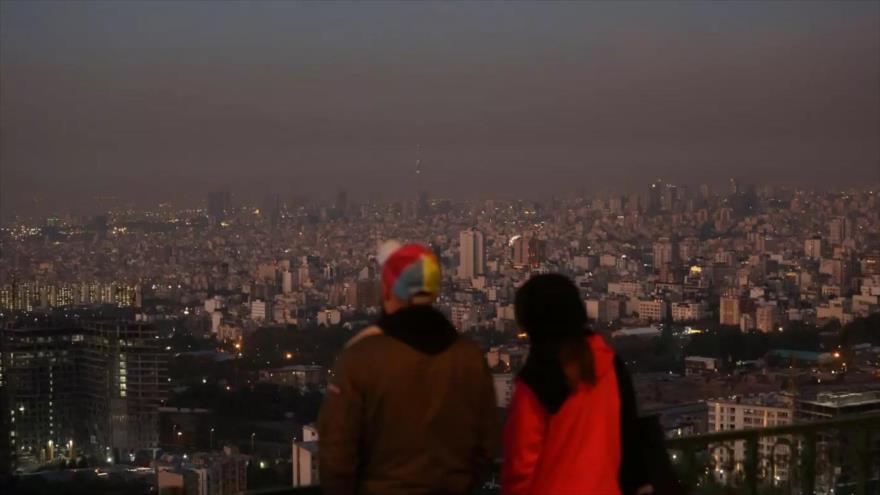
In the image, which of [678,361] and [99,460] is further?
[678,361]

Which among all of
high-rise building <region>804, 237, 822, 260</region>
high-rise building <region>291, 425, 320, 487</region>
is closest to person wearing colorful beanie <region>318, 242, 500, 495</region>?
high-rise building <region>291, 425, 320, 487</region>

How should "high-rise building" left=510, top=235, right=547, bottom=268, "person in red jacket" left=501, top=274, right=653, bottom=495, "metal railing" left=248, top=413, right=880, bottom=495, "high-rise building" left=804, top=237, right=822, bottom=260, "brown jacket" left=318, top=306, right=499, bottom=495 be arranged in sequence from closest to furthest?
1. "brown jacket" left=318, top=306, right=499, bottom=495
2. "person in red jacket" left=501, top=274, right=653, bottom=495
3. "metal railing" left=248, top=413, right=880, bottom=495
4. "high-rise building" left=510, top=235, right=547, bottom=268
5. "high-rise building" left=804, top=237, right=822, bottom=260

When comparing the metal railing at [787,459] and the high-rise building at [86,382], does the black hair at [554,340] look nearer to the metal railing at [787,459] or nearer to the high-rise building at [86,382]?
the metal railing at [787,459]

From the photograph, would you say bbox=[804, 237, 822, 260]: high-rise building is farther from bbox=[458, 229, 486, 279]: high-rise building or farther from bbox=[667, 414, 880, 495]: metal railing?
bbox=[667, 414, 880, 495]: metal railing

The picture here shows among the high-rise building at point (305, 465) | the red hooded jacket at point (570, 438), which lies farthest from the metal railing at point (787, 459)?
the red hooded jacket at point (570, 438)

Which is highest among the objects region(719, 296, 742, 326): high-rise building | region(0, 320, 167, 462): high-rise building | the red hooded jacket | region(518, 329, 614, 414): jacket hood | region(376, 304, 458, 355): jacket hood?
region(376, 304, 458, 355): jacket hood

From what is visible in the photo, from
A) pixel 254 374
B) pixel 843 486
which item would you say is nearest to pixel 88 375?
pixel 254 374

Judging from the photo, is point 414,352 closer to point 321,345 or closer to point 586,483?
point 586,483
